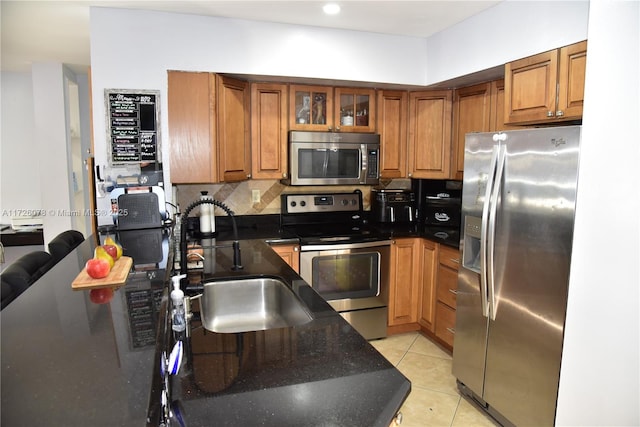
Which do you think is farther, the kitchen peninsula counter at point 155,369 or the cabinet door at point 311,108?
the cabinet door at point 311,108

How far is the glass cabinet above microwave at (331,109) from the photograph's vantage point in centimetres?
340

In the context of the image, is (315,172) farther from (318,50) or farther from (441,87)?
(441,87)

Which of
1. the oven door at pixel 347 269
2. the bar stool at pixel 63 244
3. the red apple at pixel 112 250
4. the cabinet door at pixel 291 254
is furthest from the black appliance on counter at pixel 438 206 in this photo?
the bar stool at pixel 63 244

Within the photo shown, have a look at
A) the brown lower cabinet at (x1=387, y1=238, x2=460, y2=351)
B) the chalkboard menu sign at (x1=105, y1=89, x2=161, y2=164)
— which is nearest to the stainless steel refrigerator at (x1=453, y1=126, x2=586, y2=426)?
the brown lower cabinet at (x1=387, y1=238, x2=460, y2=351)

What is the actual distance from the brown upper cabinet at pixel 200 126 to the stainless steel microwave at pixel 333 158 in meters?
0.55

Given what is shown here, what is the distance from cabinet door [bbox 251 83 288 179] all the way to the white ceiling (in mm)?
546

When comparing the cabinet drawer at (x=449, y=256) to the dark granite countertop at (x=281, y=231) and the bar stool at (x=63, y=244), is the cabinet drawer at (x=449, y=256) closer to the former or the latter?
the dark granite countertop at (x=281, y=231)

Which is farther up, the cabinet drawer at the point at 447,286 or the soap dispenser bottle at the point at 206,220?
the soap dispenser bottle at the point at 206,220

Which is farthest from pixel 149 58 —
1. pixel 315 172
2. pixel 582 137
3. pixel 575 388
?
pixel 575 388

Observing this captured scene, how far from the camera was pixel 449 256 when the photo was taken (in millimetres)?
3131

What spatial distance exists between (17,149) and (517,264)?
20.0ft

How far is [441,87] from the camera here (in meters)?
3.52

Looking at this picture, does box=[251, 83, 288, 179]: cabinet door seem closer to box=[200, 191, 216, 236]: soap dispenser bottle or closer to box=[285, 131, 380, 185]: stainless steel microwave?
box=[285, 131, 380, 185]: stainless steel microwave

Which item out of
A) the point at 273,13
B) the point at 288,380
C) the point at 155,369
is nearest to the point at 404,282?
the point at 273,13
